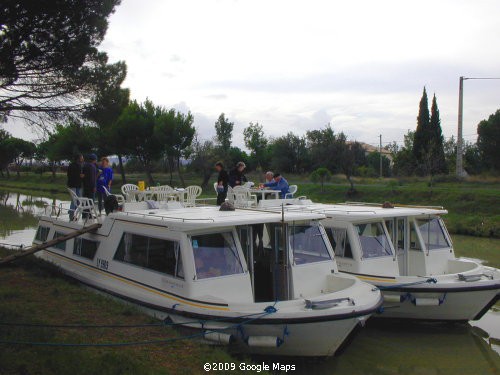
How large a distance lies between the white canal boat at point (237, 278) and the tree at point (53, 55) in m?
3.04

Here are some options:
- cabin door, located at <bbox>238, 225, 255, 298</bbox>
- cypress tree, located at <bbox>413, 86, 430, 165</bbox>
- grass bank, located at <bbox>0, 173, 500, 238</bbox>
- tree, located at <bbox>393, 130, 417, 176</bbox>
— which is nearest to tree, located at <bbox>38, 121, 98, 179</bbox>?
cabin door, located at <bbox>238, 225, 255, 298</bbox>

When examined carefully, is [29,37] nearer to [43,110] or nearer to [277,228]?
[43,110]

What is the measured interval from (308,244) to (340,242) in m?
1.70

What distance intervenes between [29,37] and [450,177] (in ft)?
88.4

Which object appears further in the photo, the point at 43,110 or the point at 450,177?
the point at 450,177

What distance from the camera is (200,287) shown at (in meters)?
6.98

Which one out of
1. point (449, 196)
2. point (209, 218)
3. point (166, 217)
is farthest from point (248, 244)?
point (449, 196)

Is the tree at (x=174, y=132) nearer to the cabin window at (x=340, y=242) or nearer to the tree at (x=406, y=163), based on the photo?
the tree at (x=406, y=163)

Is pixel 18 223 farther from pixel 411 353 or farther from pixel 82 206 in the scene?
pixel 411 353

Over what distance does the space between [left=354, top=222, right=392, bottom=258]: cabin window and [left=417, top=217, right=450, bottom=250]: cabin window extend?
1018 millimetres

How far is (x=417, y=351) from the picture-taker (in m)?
8.25

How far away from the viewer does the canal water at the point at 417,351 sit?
24.3ft

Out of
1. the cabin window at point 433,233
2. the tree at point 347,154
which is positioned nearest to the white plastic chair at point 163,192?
the cabin window at point 433,233

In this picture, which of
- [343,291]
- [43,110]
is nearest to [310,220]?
[343,291]
